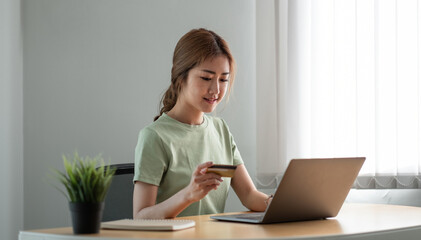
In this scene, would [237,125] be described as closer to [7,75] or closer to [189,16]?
[189,16]

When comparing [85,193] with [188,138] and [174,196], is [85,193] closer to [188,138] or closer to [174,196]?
[174,196]

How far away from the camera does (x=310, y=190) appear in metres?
1.44

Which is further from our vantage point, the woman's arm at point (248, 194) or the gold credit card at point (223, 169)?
the woman's arm at point (248, 194)

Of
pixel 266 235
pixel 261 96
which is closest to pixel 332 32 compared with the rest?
pixel 261 96

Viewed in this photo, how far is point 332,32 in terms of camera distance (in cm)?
283

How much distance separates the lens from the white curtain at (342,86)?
2748 mm

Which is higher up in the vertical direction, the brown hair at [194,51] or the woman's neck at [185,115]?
the brown hair at [194,51]

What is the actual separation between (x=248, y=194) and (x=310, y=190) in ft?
1.86

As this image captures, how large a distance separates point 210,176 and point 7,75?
1643 mm

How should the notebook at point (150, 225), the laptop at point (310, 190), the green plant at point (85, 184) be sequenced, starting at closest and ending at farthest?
the green plant at point (85, 184) → the notebook at point (150, 225) → the laptop at point (310, 190)

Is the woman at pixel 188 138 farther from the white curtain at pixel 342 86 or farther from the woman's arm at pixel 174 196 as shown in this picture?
the white curtain at pixel 342 86

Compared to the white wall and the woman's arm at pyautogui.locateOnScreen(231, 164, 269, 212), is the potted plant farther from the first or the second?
the white wall

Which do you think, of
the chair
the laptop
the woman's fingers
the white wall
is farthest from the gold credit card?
the white wall

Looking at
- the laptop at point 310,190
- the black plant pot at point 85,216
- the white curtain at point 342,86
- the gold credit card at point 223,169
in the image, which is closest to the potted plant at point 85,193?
the black plant pot at point 85,216
